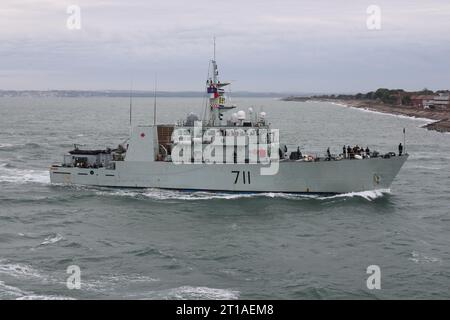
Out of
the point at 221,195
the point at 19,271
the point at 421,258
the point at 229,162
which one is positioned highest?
the point at 229,162

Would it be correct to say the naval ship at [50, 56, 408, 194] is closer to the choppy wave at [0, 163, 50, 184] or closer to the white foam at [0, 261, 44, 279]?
the choppy wave at [0, 163, 50, 184]

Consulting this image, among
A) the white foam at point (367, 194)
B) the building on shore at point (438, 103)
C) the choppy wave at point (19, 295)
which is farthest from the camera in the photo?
the building on shore at point (438, 103)

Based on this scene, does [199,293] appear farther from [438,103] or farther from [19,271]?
[438,103]

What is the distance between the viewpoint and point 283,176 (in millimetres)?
35156

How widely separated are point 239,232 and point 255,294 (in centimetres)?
824

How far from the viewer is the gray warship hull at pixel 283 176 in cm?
3494

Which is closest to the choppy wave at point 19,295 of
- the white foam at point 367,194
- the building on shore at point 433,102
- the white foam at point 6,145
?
the white foam at point 367,194

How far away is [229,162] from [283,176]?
3.28 m

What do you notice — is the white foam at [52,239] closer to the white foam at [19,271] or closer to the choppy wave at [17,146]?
the white foam at [19,271]

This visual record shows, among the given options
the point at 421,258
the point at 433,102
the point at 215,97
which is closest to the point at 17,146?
the point at 215,97

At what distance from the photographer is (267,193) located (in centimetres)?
3578

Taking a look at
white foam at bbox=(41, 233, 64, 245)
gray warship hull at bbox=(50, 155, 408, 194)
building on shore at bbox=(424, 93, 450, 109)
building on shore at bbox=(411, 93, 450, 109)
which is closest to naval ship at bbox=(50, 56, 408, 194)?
gray warship hull at bbox=(50, 155, 408, 194)

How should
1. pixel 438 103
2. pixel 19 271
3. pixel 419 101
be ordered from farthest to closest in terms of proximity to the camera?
pixel 419 101
pixel 438 103
pixel 19 271
